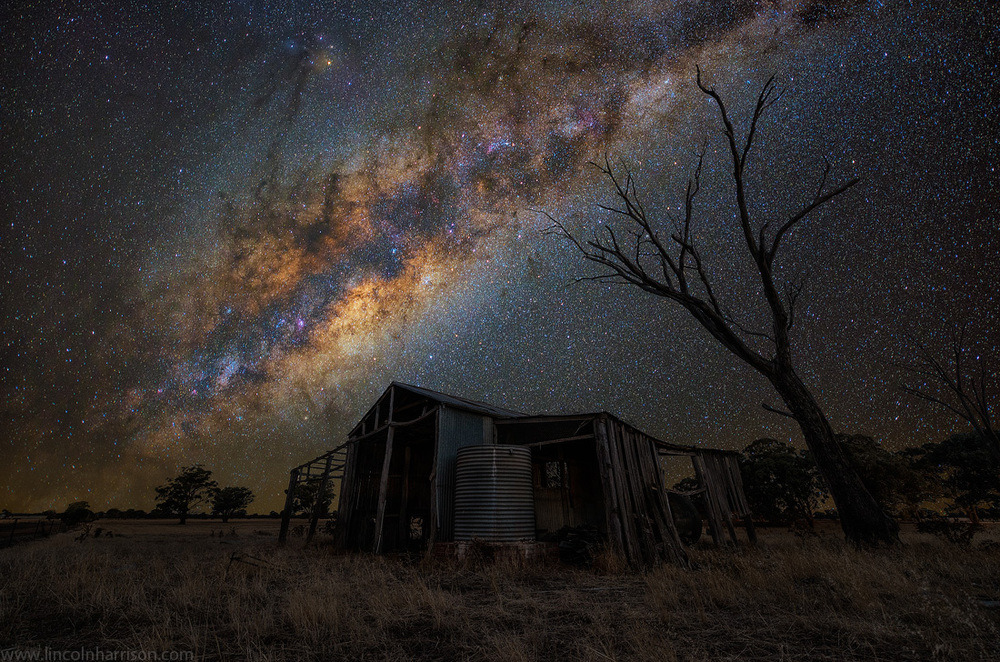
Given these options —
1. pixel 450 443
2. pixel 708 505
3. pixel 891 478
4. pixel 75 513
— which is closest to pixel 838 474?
pixel 708 505

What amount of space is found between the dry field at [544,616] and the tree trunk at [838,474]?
2.17 meters

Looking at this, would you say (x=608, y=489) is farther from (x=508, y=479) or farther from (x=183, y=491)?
(x=183, y=491)

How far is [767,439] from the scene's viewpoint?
27172mm

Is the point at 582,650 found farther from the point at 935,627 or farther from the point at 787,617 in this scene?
the point at 935,627

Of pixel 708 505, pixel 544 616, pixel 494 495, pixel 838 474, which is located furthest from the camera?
→ pixel 708 505

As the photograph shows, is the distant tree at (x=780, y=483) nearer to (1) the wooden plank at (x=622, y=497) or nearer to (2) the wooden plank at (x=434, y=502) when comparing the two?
(1) the wooden plank at (x=622, y=497)

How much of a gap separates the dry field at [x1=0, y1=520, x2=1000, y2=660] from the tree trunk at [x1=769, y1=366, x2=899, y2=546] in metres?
A: 2.17

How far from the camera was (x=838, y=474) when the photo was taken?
10984mm

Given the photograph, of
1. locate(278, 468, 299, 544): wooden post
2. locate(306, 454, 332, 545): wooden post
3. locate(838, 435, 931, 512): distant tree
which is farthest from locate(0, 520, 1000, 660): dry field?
locate(838, 435, 931, 512): distant tree

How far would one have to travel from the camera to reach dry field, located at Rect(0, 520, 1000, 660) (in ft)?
13.5

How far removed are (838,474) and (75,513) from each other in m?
52.3

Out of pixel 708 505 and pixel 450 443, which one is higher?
pixel 450 443

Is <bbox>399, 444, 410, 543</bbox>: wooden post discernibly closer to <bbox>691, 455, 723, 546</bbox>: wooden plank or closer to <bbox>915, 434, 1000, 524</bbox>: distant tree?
<bbox>691, 455, 723, 546</bbox>: wooden plank

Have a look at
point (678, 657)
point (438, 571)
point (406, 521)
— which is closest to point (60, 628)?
point (438, 571)
